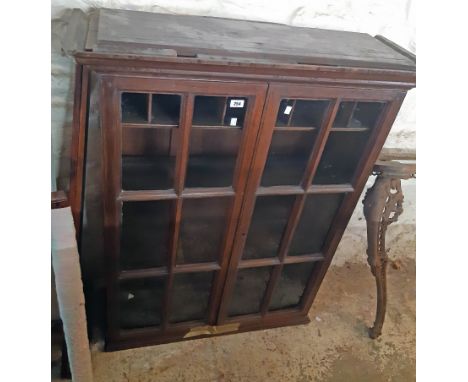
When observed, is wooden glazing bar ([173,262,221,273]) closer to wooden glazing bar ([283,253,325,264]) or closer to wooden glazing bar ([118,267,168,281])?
wooden glazing bar ([118,267,168,281])

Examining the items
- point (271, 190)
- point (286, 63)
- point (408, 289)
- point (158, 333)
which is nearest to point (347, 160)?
point (271, 190)

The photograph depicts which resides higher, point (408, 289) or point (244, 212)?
point (244, 212)

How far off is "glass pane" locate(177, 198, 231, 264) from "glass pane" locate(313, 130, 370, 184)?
34 cm

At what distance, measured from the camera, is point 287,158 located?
1.34 meters

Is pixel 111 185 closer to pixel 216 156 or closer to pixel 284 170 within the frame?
pixel 216 156

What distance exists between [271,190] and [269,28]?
0.49 m

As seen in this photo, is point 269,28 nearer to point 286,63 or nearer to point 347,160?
point 286,63

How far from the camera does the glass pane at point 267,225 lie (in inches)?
54.0

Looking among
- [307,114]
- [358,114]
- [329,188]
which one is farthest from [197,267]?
[358,114]

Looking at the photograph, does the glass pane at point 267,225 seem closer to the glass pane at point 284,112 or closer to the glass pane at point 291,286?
the glass pane at point 291,286

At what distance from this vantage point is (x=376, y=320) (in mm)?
1753

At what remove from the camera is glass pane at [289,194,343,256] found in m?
1.40
